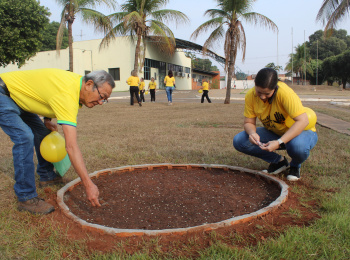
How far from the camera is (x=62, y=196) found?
115 inches

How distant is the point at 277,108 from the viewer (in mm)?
3238

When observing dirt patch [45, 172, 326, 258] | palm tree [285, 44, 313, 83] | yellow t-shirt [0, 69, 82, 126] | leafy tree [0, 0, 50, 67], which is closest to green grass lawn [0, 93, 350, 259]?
dirt patch [45, 172, 326, 258]

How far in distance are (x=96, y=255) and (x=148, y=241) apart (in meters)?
0.37

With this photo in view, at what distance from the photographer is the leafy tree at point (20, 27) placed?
20.7 meters

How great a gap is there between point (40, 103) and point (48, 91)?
0.76ft

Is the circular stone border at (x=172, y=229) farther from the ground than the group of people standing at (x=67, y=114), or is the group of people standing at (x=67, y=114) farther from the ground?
the group of people standing at (x=67, y=114)

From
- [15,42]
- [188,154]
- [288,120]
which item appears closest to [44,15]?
[15,42]

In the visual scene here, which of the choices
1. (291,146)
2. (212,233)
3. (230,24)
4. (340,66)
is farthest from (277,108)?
(340,66)

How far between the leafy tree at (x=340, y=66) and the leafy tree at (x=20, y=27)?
4178 cm

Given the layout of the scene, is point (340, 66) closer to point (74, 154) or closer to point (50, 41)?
point (50, 41)

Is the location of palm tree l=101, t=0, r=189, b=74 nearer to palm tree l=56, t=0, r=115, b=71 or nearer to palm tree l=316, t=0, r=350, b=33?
palm tree l=56, t=0, r=115, b=71

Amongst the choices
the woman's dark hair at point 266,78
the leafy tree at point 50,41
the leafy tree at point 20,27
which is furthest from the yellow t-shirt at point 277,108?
the leafy tree at point 50,41

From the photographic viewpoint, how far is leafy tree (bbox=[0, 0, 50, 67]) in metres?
20.7

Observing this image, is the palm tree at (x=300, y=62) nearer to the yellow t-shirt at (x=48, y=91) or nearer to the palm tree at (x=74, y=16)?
the palm tree at (x=74, y=16)
